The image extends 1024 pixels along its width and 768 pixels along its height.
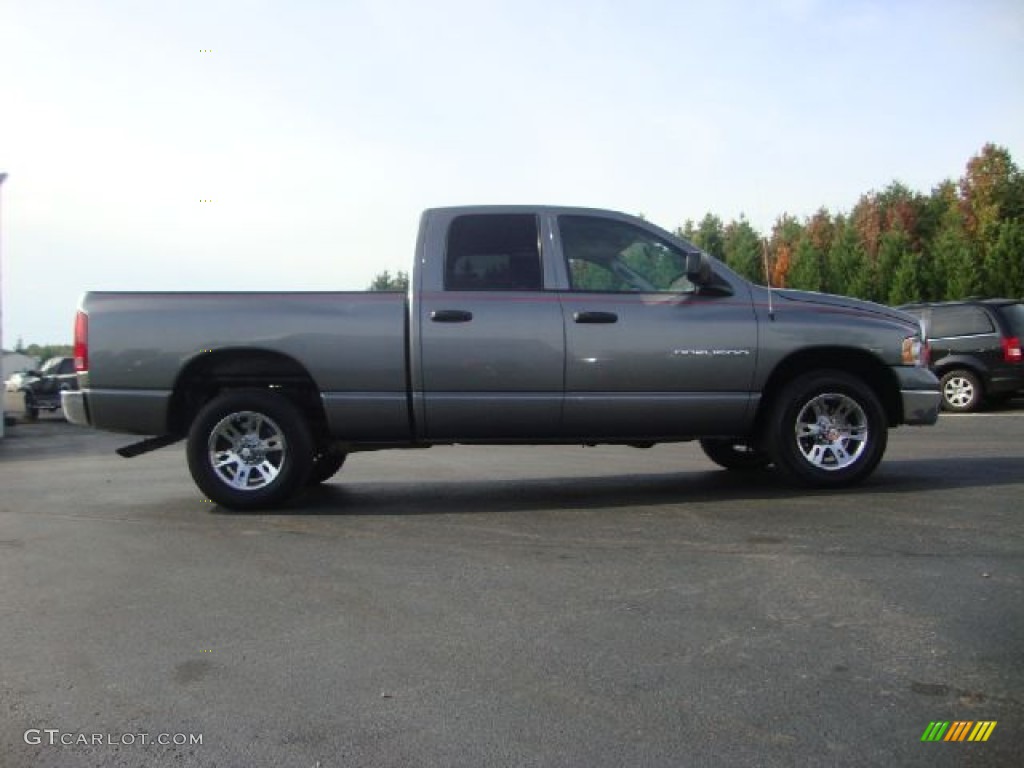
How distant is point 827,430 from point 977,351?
943cm

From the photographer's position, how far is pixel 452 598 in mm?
4121

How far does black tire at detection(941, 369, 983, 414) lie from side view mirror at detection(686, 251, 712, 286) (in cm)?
989

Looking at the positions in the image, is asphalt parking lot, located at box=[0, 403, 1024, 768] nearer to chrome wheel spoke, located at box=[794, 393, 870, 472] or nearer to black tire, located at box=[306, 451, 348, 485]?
chrome wheel spoke, located at box=[794, 393, 870, 472]

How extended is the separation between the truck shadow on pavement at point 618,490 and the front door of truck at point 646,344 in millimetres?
566

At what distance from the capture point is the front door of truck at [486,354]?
20.0ft

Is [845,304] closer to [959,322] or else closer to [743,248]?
[959,322]

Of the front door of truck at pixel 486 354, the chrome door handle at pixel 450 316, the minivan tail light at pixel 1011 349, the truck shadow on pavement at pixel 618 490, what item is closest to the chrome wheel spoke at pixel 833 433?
the truck shadow on pavement at pixel 618 490

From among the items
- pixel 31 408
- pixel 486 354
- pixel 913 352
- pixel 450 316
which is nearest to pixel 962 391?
pixel 913 352

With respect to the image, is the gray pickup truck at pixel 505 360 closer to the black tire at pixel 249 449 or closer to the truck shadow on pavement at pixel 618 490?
the black tire at pixel 249 449

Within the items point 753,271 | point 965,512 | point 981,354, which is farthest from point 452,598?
point 753,271

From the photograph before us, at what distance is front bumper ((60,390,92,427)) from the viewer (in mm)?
6171

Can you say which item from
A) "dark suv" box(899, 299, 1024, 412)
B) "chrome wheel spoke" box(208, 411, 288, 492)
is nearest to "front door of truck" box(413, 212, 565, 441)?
"chrome wheel spoke" box(208, 411, 288, 492)

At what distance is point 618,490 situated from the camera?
6988 millimetres

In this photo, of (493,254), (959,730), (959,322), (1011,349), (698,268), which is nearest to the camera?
(959,730)
